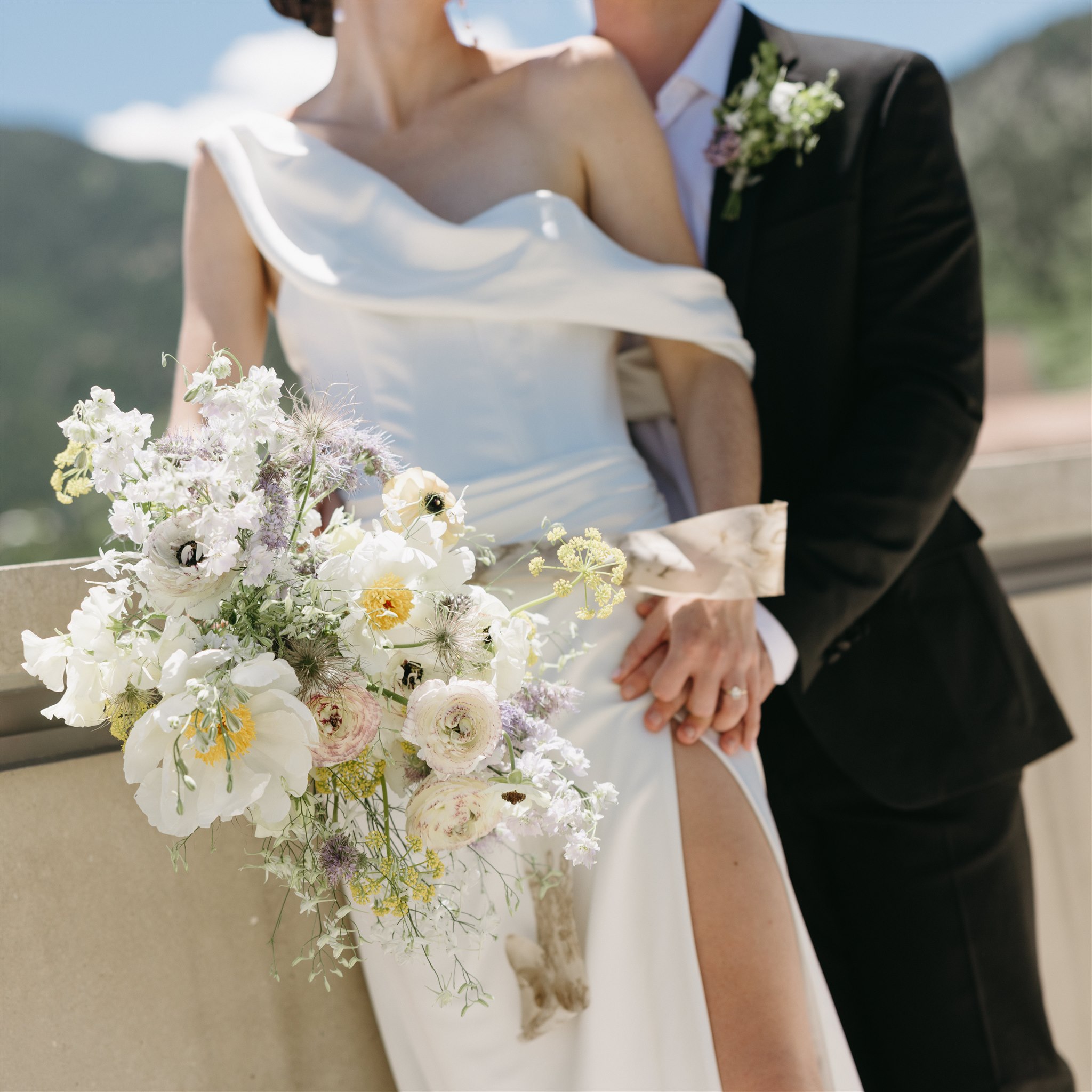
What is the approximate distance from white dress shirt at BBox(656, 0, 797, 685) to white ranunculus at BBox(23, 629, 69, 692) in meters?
1.65

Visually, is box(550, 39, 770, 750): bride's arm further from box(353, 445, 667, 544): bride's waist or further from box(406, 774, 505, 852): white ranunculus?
box(406, 774, 505, 852): white ranunculus

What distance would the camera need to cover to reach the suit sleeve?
210cm

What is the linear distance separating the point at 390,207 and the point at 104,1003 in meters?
1.38

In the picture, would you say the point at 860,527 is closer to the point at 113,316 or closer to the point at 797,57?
the point at 797,57

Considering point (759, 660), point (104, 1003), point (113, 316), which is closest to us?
point (104, 1003)

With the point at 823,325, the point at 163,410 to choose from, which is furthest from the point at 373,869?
the point at 163,410

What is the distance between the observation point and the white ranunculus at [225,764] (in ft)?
3.64

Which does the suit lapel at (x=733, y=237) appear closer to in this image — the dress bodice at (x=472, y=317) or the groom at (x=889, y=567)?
the groom at (x=889, y=567)

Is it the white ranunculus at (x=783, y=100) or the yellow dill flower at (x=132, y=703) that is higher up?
the white ranunculus at (x=783, y=100)

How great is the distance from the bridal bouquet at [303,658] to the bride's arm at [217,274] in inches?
30.2

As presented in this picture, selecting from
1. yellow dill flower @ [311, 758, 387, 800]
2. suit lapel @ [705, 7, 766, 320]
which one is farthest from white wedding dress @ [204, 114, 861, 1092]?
yellow dill flower @ [311, 758, 387, 800]

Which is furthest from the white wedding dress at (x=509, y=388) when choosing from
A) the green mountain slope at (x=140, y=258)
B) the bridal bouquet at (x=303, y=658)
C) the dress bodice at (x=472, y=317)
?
the green mountain slope at (x=140, y=258)

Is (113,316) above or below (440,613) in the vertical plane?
below

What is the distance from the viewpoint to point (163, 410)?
2203cm
